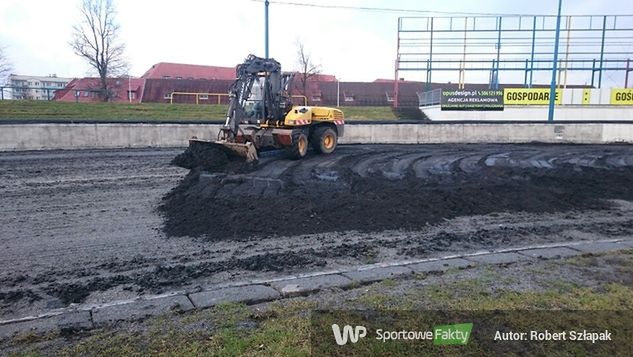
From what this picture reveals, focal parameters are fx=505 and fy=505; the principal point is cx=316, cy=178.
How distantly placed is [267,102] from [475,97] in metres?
25.9

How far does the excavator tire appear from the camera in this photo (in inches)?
610

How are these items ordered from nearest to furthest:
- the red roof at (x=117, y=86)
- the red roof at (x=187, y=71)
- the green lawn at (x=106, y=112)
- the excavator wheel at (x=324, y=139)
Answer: the excavator wheel at (x=324, y=139)
the green lawn at (x=106, y=112)
the red roof at (x=117, y=86)
the red roof at (x=187, y=71)

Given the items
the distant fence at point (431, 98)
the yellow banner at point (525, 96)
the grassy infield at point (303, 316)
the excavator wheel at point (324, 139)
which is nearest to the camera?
the grassy infield at point (303, 316)

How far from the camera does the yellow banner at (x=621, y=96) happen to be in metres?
38.1

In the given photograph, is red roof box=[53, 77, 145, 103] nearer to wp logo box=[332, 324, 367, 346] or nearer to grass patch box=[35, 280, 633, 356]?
grass patch box=[35, 280, 633, 356]

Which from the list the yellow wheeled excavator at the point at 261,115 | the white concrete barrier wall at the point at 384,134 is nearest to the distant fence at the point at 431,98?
the white concrete barrier wall at the point at 384,134

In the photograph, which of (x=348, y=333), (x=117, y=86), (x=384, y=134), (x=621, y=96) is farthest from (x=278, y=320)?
(x=117, y=86)

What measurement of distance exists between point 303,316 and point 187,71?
70.8 meters

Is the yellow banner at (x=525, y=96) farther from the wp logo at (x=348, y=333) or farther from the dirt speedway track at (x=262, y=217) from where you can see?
the wp logo at (x=348, y=333)

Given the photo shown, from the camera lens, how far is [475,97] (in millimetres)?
37344

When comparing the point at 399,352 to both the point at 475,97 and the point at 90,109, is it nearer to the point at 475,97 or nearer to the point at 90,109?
the point at 90,109

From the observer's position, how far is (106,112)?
103 feet

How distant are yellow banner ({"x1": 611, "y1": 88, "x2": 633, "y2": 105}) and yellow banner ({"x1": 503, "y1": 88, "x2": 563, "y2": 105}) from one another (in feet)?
13.3

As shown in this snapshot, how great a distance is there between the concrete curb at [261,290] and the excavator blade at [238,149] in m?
7.54
